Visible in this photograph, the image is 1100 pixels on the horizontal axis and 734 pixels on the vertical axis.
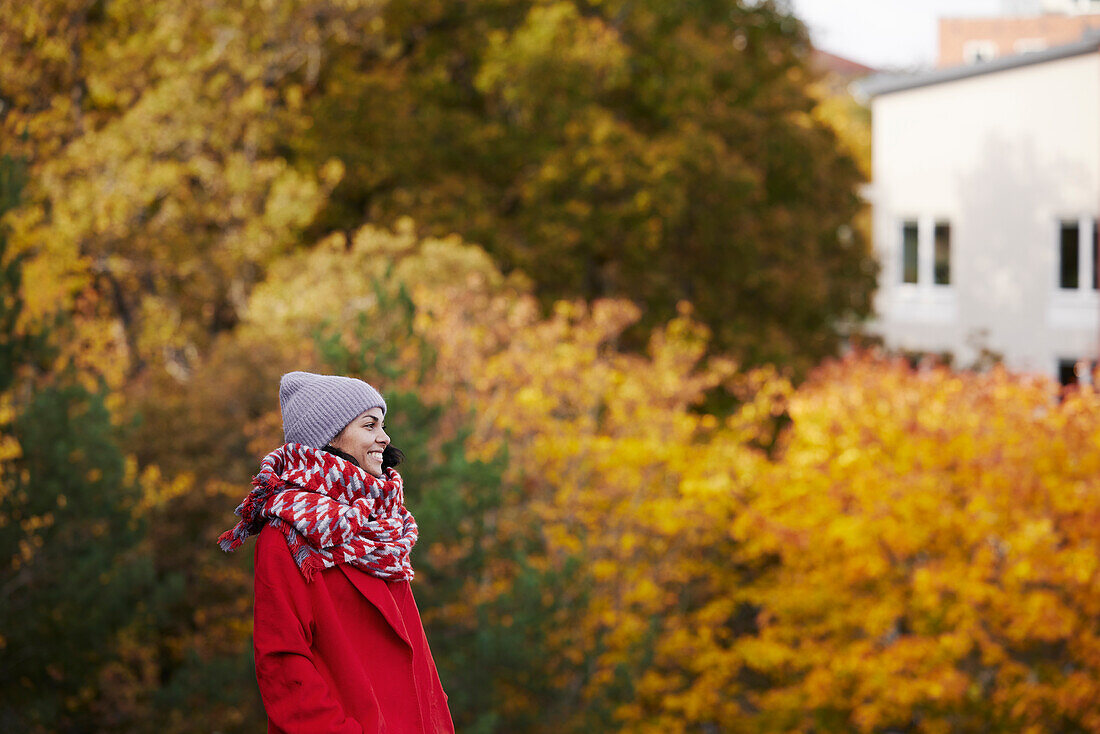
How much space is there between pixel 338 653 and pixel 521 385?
11.8 m

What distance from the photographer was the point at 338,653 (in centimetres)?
251

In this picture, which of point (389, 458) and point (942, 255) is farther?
point (942, 255)

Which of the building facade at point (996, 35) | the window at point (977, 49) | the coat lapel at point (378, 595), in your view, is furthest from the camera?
the window at point (977, 49)

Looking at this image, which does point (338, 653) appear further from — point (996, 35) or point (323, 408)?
point (996, 35)

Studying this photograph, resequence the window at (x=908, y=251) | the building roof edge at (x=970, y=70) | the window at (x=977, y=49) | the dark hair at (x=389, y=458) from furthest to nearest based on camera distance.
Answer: the window at (x=977, y=49) → the window at (x=908, y=251) → the building roof edge at (x=970, y=70) → the dark hair at (x=389, y=458)

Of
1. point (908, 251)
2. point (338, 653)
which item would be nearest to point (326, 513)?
point (338, 653)

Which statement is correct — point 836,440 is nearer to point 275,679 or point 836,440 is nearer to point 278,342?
point 278,342

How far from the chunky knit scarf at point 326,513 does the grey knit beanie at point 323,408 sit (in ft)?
0.11

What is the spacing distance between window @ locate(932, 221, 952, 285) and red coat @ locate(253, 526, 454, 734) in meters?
20.0

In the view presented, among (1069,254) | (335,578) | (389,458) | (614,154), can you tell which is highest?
(389,458)

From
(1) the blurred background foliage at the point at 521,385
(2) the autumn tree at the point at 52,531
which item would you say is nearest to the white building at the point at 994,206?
(1) the blurred background foliage at the point at 521,385

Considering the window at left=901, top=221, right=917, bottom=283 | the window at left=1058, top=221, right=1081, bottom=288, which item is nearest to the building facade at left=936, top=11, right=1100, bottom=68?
the window at left=901, top=221, right=917, bottom=283

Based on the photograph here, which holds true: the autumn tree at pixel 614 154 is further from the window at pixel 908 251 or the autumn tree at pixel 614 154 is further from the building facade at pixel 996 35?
the building facade at pixel 996 35

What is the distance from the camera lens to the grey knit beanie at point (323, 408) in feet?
8.55
